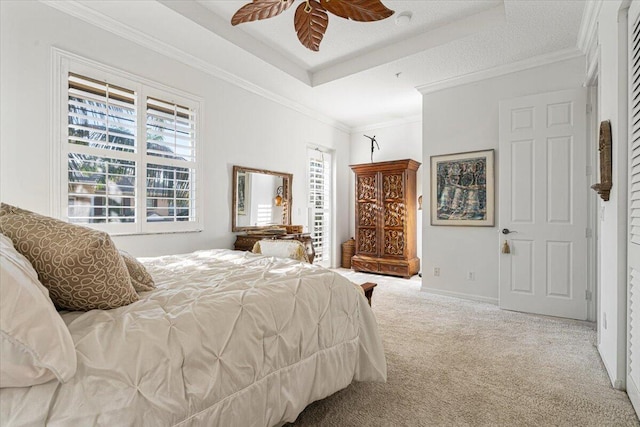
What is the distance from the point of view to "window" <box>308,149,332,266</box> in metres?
5.59

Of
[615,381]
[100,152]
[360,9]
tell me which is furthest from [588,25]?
[100,152]

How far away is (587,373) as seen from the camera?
2189mm

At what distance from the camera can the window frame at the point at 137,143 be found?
265 centimetres

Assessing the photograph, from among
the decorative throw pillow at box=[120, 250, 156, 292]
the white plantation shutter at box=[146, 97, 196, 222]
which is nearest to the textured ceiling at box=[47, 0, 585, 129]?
the white plantation shutter at box=[146, 97, 196, 222]

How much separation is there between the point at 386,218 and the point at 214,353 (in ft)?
15.3

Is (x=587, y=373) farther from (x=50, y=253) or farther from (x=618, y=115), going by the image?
(x=50, y=253)

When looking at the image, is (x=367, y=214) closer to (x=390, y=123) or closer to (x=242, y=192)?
(x=390, y=123)

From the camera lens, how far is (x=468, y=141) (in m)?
4.18

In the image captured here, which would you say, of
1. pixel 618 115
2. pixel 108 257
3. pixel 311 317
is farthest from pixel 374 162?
pixel 108 257

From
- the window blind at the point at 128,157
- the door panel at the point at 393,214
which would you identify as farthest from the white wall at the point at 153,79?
the door panel at the point at 393,214

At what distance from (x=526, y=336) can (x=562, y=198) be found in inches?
61.6

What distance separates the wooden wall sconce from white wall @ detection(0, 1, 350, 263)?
361 centimetres

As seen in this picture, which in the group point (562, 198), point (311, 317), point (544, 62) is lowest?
point (311, 317)

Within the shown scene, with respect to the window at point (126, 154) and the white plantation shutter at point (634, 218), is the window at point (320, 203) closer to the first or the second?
the window at point (126, 154)
